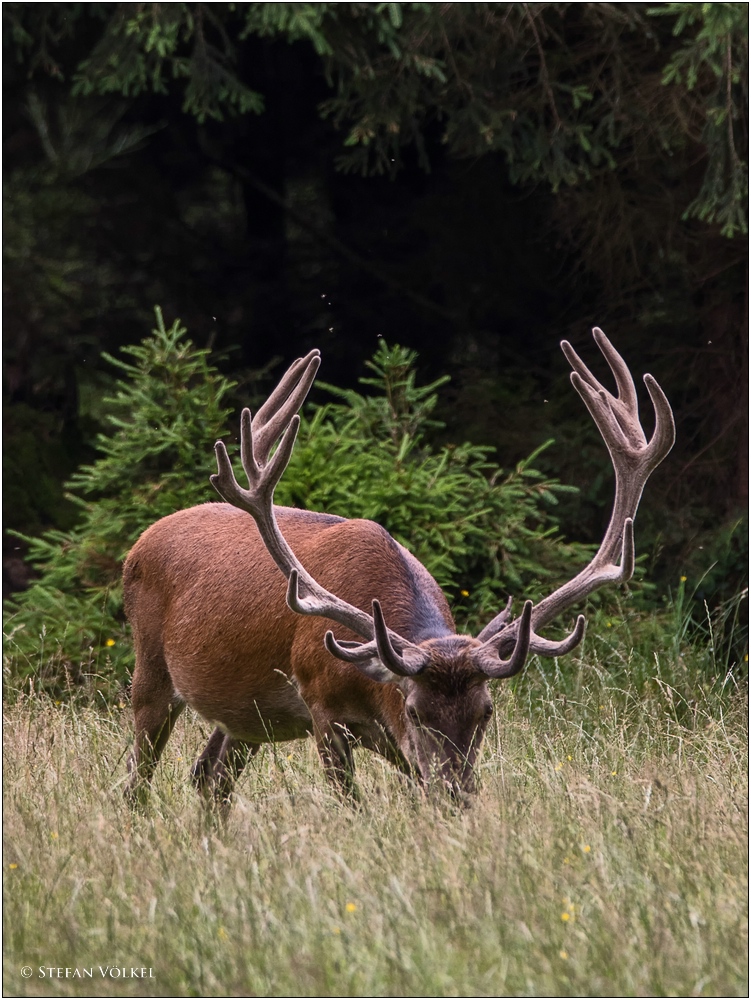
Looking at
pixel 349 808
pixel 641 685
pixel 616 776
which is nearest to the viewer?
pixel 349 808

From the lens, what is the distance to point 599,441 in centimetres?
1030

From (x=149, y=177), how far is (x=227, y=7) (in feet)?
9.73

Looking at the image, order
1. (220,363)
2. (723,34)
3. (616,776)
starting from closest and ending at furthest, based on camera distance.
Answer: (616,776)
(723,34)
(220,363)

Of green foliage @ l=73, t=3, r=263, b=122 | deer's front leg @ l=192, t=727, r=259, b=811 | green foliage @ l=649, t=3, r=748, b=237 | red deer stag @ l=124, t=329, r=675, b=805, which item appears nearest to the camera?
red deer stag @ l=124, t=329, r=675, b=805

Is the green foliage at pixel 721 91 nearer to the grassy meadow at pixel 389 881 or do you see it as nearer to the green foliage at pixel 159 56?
the green foliage at pixel 159 56

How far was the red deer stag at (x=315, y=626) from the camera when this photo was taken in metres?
4.69

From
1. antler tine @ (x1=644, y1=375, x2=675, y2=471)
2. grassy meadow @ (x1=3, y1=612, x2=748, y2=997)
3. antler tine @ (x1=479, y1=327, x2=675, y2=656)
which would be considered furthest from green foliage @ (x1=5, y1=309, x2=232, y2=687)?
antler tine @ (x1=644, y1=375, x2=675, y2=471)

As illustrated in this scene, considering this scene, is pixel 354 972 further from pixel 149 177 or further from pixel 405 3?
pixel 149 177

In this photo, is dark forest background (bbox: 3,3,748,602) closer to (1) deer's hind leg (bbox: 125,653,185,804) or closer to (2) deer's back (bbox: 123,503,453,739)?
(2) deer's back (bbox: 123,503,453,739)

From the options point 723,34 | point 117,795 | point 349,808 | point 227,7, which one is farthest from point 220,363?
point 349,808

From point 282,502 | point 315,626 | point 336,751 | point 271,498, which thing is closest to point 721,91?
point 282,502

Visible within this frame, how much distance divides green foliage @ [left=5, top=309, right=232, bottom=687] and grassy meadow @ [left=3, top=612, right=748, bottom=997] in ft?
6.73

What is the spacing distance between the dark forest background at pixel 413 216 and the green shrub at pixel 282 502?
5.36 feet

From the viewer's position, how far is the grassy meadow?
3.47 metres
